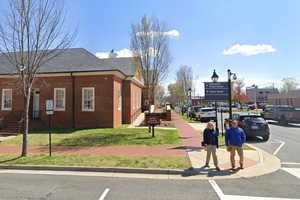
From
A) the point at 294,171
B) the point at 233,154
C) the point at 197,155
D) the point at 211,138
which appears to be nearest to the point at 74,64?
the point at 197,155

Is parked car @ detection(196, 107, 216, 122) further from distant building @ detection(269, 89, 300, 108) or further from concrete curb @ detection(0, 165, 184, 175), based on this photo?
distant building @ detection(269, 89, 300, 108)

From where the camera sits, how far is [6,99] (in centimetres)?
2625

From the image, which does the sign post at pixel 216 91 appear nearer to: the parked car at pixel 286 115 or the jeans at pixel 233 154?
the jeans at pixel 233 154

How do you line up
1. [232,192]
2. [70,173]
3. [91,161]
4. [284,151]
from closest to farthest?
[232,192] → [70,173] → [91,161] → [284,151]

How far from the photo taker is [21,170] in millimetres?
10875

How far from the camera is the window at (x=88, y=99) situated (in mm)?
24578

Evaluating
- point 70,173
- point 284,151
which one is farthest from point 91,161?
point 284,151

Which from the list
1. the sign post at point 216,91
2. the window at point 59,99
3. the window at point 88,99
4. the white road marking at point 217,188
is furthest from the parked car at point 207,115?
the white road marking at point 217,188

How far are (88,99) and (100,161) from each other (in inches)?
539

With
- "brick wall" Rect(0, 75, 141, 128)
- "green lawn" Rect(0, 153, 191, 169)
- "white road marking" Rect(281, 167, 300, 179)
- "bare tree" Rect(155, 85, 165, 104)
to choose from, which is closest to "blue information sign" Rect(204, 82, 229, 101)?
"green lawn" Rect(0, 153, 191, 169)

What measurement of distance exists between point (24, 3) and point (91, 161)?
23.6 feet

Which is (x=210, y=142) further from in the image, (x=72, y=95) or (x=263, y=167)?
(x=72, y=95)

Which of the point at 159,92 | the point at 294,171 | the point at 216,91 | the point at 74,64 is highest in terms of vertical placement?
the point at 159,92

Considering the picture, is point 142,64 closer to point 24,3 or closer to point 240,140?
point 24,3
